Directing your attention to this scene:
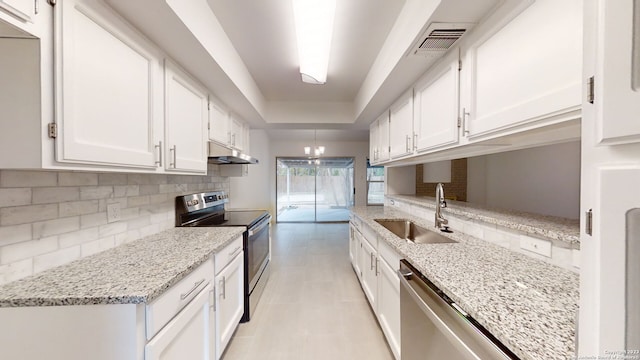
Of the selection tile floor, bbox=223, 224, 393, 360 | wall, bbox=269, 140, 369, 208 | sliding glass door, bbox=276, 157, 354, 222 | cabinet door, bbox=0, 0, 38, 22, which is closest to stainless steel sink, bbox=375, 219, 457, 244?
tile floor, bbox=223, 224, 393, 360

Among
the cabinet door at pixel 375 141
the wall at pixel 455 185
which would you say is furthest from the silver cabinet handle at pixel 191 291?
the wall at pixel 455 185

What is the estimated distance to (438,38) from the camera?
57.1 inches

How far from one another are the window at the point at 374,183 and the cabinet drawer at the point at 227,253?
5599 millimetres

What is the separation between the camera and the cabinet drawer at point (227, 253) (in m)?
1.59

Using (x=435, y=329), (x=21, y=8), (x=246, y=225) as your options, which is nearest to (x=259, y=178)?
(x=246, y=225)

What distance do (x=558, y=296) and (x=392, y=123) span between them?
7.07 ft

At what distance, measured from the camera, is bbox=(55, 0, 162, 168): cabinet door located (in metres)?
0.93

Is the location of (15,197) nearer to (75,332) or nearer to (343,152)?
(75,332)

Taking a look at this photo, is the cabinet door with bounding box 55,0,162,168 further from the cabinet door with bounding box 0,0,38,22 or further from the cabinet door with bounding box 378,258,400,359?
the cabinet door with bounding box 378,258,400,359

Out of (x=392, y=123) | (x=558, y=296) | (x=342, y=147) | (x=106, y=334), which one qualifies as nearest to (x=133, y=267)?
(x=106, y=334)

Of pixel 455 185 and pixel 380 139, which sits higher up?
pixel 380 139

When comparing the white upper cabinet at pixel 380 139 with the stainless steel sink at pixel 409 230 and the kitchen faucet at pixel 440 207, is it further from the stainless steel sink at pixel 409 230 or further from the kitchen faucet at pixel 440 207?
the kitchen faucet at pixel 440 207

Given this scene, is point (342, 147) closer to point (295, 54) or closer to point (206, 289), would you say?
point (295, 54)

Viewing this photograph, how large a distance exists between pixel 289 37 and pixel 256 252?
203cm
